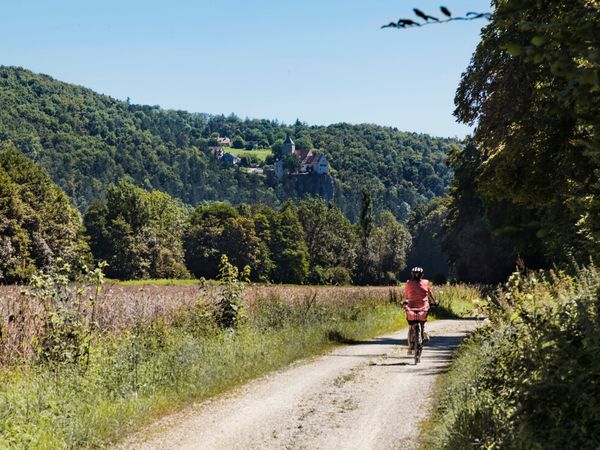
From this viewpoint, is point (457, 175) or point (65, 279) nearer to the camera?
point (65, 279)

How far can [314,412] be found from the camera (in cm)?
1109

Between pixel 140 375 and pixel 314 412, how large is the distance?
322 cm

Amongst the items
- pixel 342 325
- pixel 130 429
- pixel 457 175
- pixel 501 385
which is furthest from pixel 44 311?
pixel 457 175

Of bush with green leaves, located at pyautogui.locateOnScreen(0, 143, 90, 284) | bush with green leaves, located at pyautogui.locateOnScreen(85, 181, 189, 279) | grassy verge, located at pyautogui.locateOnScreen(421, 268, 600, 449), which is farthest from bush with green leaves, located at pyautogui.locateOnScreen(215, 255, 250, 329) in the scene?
bush with green leaves, located at pyautogui.locateOnScreen(85, 181, 189, 279)

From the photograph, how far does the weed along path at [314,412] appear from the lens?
9.46 m

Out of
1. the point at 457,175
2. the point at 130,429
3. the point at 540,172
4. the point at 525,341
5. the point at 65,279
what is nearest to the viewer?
the point at 525,341

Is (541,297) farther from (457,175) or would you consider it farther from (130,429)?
(457,175)

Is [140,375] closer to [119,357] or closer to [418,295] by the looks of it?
[119,357]

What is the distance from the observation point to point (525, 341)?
8.95m

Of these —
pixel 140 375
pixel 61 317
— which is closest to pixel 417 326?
pixel 140 375

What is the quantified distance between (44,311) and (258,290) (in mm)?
10565

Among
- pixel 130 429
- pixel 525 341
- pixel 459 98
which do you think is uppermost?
pixel 459 98

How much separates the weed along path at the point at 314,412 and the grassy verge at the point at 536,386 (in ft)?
2.60

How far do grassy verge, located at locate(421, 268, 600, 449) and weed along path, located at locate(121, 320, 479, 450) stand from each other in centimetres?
79
